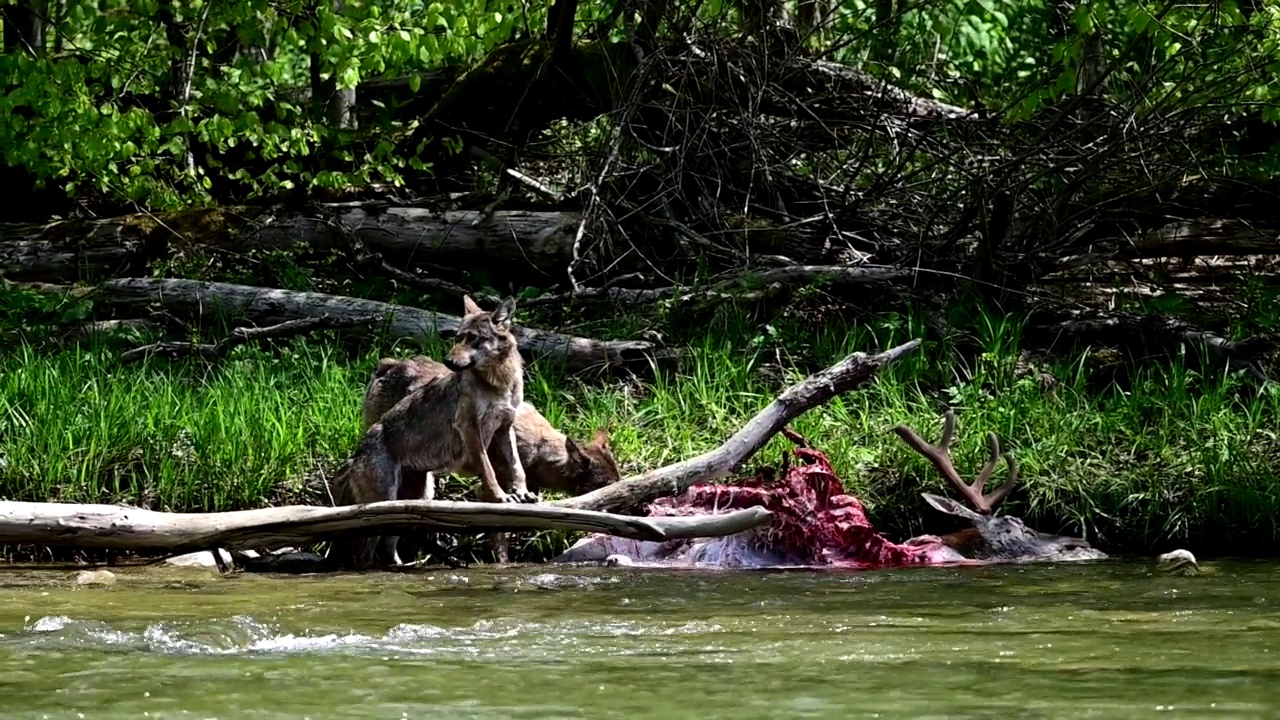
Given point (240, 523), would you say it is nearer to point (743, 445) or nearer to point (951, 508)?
point (743, 445)

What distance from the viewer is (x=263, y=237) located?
14336 millimetres

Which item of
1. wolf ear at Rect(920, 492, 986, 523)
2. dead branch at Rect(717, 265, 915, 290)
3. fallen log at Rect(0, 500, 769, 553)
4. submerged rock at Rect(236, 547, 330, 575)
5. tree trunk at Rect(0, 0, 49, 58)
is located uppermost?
tree trunk at Rect(0, 0, 49, 58)

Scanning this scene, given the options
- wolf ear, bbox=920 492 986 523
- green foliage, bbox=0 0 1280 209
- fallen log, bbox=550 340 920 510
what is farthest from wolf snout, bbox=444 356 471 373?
green foliage, bbox=0 0 1280 209

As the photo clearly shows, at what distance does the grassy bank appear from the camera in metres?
9.32

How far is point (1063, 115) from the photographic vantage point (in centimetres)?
1212

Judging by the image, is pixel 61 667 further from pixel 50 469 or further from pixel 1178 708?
pixel 50 469

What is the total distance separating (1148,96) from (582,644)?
8410mm

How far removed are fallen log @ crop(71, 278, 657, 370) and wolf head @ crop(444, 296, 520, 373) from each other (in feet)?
6.59

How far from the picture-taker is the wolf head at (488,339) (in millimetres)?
8969

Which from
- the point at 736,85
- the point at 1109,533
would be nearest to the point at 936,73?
the point at 736,85

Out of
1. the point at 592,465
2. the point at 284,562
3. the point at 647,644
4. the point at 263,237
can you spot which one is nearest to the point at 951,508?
the point at 592,465

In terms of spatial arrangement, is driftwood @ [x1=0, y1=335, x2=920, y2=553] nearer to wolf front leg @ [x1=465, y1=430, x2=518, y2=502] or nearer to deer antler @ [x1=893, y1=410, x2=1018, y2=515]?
wolf front leg @ [x1=465, y1=430, x2=518, y2=502]

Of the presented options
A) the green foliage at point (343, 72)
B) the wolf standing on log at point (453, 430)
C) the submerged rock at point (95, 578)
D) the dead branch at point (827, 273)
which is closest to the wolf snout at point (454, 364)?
the wolf standing on log at point (453, 430)

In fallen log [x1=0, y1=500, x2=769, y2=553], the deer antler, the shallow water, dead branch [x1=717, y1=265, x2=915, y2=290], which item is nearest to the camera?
the shallow water
